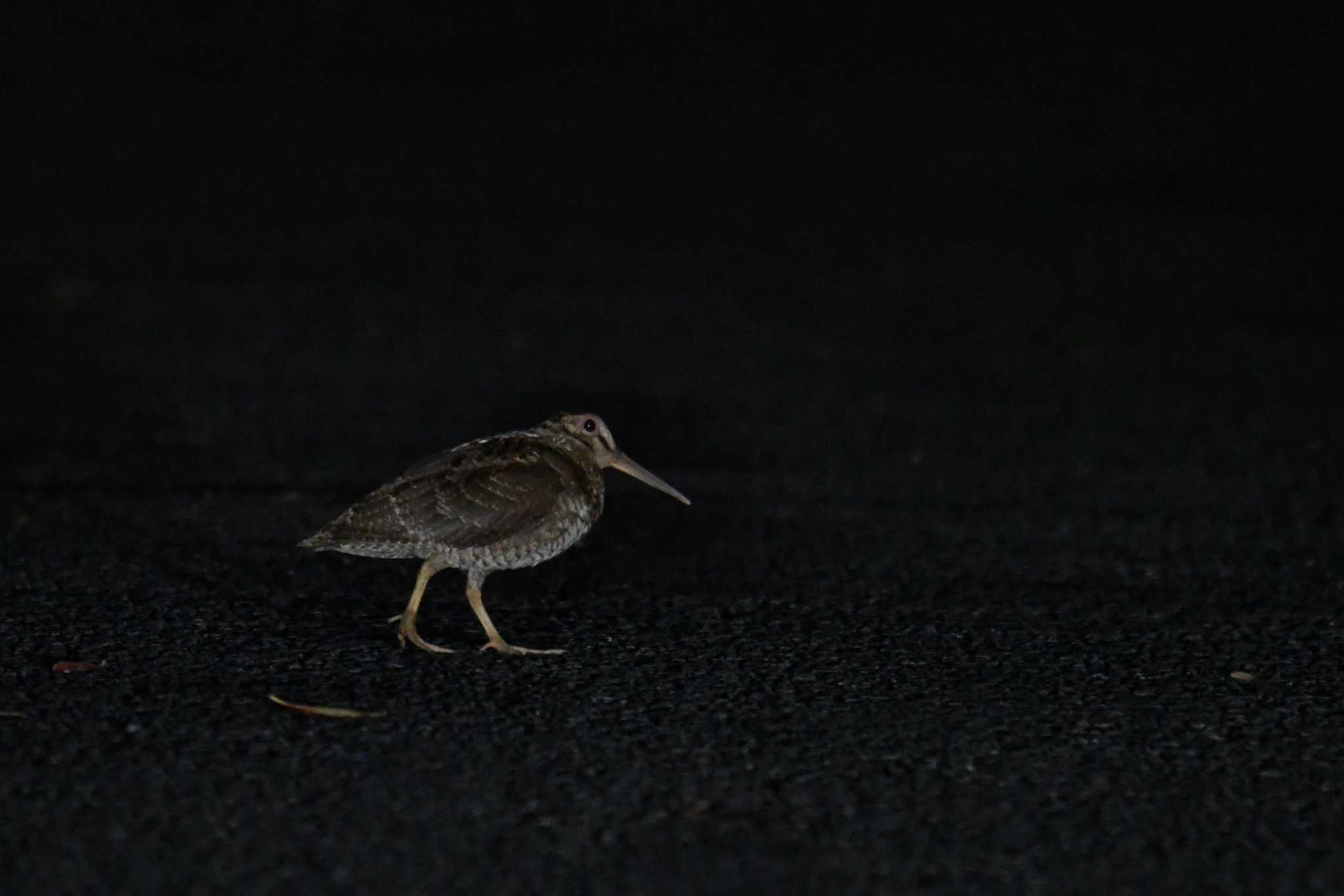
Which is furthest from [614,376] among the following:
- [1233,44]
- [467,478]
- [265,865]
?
[1233,44]

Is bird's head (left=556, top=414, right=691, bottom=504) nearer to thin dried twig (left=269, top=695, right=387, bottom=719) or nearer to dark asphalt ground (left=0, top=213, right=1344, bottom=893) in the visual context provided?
dark asphalt ground (left=0, top=213, right=1344, bottom=893)

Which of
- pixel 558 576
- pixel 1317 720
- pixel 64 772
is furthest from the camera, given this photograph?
pixel 558 576

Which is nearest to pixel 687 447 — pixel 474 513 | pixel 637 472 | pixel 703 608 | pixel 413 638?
pixel 637 472

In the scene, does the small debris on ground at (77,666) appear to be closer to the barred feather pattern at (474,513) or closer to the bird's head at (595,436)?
the barred feather pattern at (474,513)

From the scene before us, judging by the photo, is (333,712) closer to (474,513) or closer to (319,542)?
(319,542)

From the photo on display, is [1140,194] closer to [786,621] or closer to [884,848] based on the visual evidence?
[786,621]

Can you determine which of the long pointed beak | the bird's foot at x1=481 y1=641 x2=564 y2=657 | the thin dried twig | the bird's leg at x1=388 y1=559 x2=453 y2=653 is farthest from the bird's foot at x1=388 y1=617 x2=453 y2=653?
the long pointed beak

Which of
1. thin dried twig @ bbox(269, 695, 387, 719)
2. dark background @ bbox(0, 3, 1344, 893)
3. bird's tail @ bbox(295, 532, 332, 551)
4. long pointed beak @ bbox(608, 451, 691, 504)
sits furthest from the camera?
long pointed beak @ bbox(608, 451, 691, 504)
